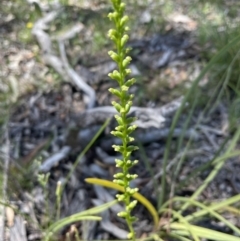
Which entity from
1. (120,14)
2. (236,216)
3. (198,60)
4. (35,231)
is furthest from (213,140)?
(120,14)

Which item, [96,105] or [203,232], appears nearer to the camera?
[203,232]

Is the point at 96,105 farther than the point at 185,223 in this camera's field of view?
Yes

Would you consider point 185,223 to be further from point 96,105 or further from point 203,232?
point 96,105

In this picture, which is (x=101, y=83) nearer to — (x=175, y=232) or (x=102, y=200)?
(x=102, y=200)

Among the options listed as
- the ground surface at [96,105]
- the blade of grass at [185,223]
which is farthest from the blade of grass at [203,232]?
the ground surface at [96,105]

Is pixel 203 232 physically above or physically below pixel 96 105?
below

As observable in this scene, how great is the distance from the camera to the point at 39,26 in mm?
3152

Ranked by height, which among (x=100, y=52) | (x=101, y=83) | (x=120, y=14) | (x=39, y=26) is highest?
(x=39, y=26)

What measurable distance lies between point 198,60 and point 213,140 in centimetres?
75

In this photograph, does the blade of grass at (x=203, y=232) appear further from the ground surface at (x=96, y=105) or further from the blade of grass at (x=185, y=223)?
the ground surface at (x=96, y=105)

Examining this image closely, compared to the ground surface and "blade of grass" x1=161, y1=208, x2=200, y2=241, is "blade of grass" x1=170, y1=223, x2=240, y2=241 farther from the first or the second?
the ground surface

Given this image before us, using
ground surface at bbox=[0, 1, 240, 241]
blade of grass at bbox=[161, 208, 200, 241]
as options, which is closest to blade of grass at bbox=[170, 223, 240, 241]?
blade of grass at bbox=[161, 208, 200, 241]

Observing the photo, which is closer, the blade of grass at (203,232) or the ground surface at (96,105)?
the blade of grass at (203,232)

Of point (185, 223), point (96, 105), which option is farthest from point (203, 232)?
point (96, 105)
